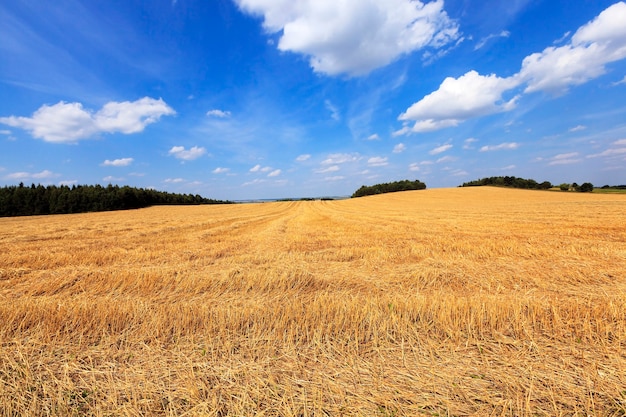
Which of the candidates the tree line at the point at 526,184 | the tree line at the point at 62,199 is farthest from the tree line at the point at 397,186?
the tree line at the point at 62,199

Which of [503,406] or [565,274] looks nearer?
[503,406]

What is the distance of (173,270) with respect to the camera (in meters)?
6.73

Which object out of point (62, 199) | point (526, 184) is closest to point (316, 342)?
point (62, 199)

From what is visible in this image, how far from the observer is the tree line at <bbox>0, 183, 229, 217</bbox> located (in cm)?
5325

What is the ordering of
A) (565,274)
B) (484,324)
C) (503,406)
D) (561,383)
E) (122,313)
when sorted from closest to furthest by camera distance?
(503,406), (561,383), (484,324), (122,313), (565,274)

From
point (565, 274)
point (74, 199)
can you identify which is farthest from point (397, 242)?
point (74, 199)

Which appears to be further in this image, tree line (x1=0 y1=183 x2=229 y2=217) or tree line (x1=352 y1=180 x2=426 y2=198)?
tree line (x1=352 y1=180 x2=426 y2=198)

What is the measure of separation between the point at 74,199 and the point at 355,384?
252ft

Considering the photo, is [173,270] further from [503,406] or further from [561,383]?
[561,383]

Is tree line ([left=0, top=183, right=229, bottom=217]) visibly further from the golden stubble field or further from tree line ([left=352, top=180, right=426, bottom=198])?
tree line ([left=352, top=180, right=426, bottom=198])

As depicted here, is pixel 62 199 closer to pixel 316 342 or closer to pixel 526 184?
pixel 316 342

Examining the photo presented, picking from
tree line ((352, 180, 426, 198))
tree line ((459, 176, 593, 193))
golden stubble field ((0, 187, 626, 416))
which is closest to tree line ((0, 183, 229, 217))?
golden stubble field ((0, 187, 626, 416))

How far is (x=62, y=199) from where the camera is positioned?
56719 mm

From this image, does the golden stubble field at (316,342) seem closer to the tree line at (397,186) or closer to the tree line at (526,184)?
the tree line at (526,184)
